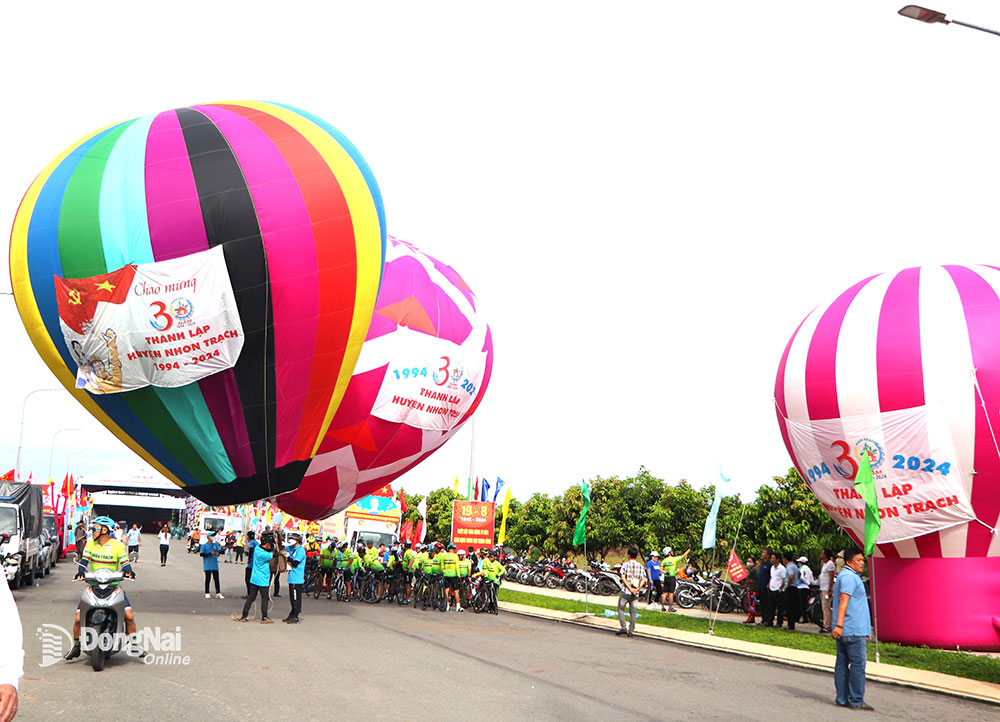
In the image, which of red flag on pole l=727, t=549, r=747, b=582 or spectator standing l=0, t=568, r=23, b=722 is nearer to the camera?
spectator standing l=0, t=568, r=23, b=722

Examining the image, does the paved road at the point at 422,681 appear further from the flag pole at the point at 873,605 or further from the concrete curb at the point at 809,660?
the flag pole at the point at 873,605

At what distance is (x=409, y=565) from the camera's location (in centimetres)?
2539

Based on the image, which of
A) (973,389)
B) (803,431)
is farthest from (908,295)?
(803,431)

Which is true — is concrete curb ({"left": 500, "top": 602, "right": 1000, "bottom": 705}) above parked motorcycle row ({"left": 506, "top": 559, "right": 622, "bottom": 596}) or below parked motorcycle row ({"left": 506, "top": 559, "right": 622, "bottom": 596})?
below

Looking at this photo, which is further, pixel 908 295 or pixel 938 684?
pixel 908 295

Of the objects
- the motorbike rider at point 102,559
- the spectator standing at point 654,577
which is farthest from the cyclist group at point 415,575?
the motorbike rider at point 102,559

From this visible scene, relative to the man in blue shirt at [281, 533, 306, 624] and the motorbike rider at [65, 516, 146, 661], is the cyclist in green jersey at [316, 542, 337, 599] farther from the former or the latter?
the motorbike rider at [65, 516, 146, 661]

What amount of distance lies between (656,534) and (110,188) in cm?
2987

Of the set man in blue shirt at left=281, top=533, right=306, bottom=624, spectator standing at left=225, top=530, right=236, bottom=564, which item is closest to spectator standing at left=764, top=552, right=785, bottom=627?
man in blue shirt at left=281, top=533, right=306, bottom=624

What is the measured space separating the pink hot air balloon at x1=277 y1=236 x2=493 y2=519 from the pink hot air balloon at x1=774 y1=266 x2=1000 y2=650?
7731mm

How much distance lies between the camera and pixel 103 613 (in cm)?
1112

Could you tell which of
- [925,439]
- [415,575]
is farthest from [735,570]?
[415,575]

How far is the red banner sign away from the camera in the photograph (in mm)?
28234

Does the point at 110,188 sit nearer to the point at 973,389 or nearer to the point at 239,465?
the point at 239,465
